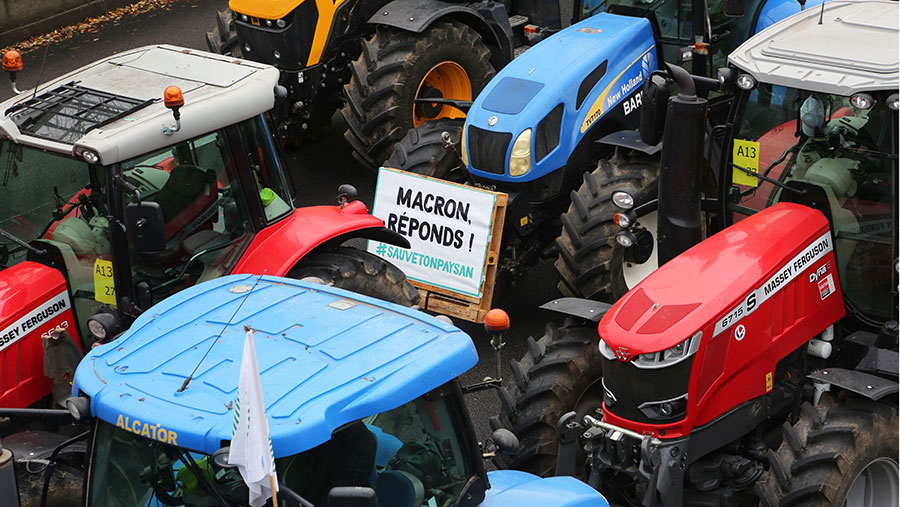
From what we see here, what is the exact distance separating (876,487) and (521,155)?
9.73 ft

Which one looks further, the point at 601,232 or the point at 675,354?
the point at 601,232

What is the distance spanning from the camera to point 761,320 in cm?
523

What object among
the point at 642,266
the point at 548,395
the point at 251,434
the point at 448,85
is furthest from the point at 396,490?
the point at 448,85

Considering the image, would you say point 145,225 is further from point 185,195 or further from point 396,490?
point 396,490

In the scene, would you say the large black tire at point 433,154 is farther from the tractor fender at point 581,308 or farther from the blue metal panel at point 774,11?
the blue metal panel at point 774,11

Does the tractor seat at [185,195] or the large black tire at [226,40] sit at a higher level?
the tractor seat at [185,195]

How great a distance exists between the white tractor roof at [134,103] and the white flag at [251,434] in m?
2.68

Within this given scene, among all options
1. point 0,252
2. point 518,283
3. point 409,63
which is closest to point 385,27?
point 409,63

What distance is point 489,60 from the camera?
378 inches

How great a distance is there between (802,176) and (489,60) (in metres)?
4.44

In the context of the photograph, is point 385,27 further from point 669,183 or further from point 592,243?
point 669,183

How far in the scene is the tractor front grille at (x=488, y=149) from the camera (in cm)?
731

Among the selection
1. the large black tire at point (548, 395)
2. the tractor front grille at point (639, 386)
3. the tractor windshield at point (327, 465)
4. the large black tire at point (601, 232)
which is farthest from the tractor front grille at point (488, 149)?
the tractor windshield at point (327, 465)

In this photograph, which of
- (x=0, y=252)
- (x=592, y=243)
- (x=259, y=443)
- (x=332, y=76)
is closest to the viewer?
(x=259, y=443)
